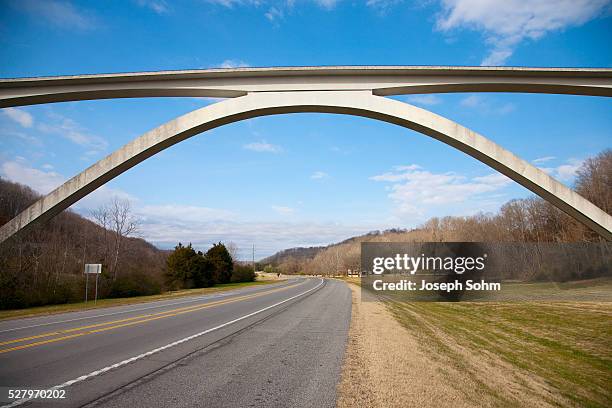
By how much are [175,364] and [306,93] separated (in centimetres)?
874

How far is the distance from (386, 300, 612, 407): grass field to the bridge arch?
3.65 metres

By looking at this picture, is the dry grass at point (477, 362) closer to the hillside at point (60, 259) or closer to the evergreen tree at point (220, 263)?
the hillside at point (60, 259)

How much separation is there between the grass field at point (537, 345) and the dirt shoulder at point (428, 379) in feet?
0.17

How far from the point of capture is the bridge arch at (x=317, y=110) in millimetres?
11047

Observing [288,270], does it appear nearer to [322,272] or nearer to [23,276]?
[322,272]

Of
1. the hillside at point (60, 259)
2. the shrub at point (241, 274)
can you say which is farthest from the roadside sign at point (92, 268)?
the shrub at point (241, 274)

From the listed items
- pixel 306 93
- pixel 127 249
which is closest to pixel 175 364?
pixel 306 93

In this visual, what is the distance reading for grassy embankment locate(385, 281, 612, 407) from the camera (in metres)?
5.95

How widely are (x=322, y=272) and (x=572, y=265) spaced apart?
313ft

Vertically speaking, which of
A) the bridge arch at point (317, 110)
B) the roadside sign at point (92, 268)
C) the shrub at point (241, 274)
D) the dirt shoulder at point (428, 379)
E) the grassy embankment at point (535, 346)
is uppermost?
the bridge arch at point (317, 110)

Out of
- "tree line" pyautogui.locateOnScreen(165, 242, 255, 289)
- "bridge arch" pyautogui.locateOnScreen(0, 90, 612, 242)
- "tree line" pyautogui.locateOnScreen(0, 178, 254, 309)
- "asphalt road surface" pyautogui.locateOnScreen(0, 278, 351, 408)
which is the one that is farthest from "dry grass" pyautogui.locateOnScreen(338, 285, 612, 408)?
"tree line" pyautogui.locateOnScreen(165, 242, 255, 289)

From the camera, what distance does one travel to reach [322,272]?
124 m

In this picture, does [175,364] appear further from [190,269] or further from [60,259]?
[190,269]

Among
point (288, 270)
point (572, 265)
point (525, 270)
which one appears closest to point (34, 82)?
point (525, 270)
